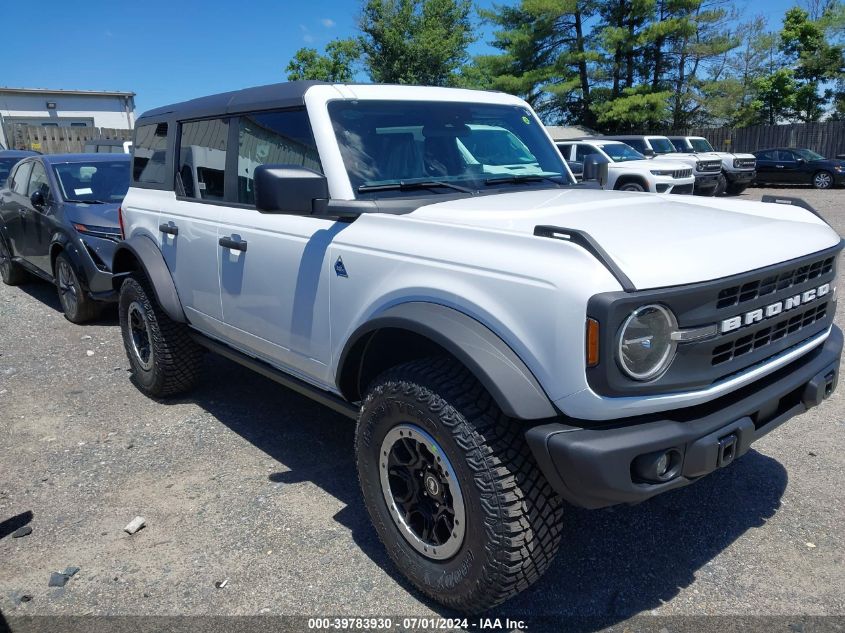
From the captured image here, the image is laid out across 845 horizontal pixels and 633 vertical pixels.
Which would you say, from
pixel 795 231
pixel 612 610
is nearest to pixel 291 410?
pixel 612 610

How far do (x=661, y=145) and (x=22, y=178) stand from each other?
673 inches

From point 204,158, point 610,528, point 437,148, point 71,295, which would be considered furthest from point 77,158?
point 610,528

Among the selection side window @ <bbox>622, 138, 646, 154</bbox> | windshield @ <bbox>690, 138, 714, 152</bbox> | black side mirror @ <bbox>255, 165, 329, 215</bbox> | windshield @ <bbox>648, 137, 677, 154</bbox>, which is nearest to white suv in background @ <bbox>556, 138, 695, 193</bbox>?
side window @ <bbox>622, 138, 646, 154</bbox>

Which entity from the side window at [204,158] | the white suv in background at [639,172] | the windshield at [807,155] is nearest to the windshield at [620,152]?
the white suv in background at [639,172]

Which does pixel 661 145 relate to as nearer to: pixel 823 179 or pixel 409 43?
pixel 823 179

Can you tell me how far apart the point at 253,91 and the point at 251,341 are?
140 centimetres

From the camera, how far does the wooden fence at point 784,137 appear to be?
96.8ft

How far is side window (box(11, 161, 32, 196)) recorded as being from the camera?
8.45 meters

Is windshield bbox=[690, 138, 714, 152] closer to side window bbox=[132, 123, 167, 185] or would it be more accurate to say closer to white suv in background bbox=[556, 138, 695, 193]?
white suv in background bbox=[556, 138, 695, 193]

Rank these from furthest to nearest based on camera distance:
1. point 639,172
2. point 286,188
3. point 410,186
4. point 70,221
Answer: point 639,172 → point 70,221 → point 410,186 → point 286,188

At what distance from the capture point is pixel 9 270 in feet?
30.8

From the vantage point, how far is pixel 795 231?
9.24 ft

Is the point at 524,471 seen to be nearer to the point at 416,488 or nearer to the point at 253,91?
the point at 416,488

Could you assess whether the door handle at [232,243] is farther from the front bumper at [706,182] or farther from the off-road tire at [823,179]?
the off-road tire at [823,179]
